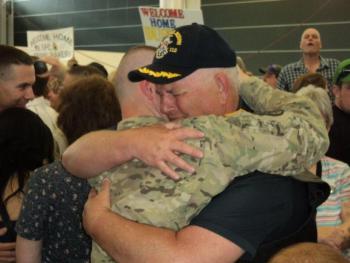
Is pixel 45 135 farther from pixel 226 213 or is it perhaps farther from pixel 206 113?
pixel 226 213

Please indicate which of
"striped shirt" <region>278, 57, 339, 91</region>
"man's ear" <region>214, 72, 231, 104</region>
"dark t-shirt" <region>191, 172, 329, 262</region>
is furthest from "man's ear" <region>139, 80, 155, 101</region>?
"striped shirt" <region>278, 57, 339, 91</region>

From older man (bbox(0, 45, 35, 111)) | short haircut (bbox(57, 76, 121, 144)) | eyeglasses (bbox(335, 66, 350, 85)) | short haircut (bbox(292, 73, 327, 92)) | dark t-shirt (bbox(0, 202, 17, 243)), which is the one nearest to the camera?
dark t-shirt (bbox(0, 202, 17, 243))

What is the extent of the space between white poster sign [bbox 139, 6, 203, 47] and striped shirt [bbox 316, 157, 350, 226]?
223cm

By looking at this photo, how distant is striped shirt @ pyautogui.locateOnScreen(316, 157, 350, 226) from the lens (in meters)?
2.34

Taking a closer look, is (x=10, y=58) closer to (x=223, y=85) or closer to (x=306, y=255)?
(x=223, y=85)

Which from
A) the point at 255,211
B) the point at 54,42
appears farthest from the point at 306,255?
the point at 54,42

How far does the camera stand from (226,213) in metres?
1.07

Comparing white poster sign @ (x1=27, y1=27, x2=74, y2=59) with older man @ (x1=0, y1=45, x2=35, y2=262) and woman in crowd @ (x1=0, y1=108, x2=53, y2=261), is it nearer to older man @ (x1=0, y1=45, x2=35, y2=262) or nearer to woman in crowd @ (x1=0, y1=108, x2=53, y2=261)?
older man @ (x1=0, y1=45, x2=35, y2=262)

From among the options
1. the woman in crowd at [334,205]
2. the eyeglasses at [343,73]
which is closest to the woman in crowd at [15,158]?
the woman in crowd at [334,205]

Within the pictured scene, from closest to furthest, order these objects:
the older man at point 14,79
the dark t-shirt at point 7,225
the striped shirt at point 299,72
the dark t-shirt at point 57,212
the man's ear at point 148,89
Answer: the man's ear at point 148,89 < the dark t-shirt at point 57,212 < the dark t-shirt at point 7,225 < the older man at point 14,79 < the striped shirt at point 299,72

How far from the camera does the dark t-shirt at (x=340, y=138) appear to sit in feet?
11.4

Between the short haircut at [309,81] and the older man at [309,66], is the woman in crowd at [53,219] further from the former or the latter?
the older man at [309,66]

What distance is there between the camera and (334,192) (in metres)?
2.38

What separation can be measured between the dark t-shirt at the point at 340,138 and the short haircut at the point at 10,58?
2.10m
